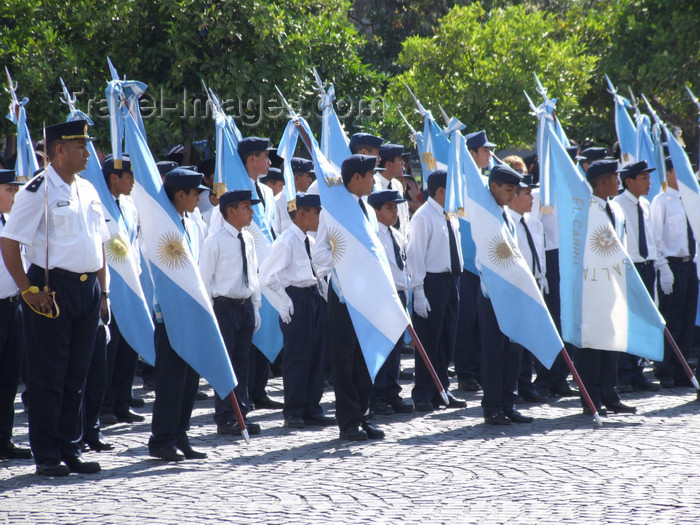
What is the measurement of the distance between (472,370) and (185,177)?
4.40m

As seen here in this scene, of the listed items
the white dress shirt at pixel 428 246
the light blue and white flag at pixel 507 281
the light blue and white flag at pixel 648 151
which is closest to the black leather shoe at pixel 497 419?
the light blue and white flag at pixel 507 281

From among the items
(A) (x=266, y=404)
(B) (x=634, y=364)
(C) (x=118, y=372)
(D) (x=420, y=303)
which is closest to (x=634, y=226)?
(B) (x=634, y=364)

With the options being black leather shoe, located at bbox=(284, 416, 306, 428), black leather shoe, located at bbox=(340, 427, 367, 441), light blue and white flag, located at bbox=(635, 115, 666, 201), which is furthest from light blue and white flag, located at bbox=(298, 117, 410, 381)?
light blue and white flag, located at bbox=(635, 115, 666, 201)

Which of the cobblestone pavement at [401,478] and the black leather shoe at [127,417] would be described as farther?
the black leather shoe at [127,417]

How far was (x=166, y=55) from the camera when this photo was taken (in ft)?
43.8

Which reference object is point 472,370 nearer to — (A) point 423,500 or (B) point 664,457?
(B) point 664,457

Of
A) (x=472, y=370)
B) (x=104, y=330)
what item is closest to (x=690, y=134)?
(x=472, y=370)

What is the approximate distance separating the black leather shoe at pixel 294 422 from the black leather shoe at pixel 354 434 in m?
0.74

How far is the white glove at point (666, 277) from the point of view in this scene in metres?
10.5

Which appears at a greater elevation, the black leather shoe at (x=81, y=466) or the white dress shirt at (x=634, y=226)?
the white dress shirt at (x=634, y=226)

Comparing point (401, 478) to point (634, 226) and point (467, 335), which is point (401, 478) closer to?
point (467, 335)

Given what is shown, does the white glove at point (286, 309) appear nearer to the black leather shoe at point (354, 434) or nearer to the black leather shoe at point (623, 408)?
the black leather shoe at point (354, 434)

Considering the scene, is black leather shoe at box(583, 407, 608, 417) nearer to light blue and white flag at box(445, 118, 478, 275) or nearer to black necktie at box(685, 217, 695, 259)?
light blue and white flag at box(445, 118, 478, 275)

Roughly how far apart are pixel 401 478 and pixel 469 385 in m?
4.04
